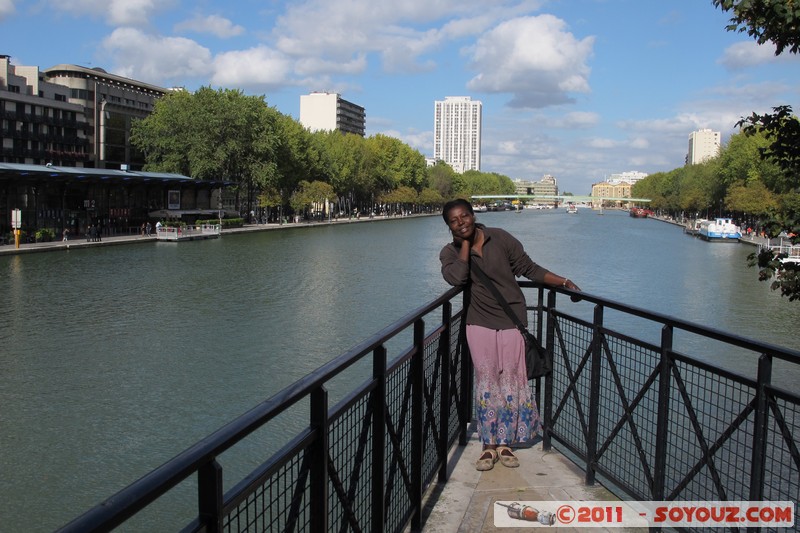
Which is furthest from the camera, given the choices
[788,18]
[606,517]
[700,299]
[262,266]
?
[262,266]

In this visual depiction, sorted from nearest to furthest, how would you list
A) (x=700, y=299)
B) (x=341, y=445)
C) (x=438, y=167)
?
(x=341, y=445) < (x=700, y=299) < (x=438, y=167)

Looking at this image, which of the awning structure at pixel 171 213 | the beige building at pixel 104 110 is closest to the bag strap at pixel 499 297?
the awning structure at pixel 171 213

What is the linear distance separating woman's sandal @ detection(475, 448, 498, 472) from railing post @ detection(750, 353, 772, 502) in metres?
2.14

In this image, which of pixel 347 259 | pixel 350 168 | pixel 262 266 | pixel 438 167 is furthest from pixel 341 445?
pixel 438 167

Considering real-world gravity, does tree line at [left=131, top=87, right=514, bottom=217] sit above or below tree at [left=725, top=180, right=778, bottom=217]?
above

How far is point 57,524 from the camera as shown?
781cm

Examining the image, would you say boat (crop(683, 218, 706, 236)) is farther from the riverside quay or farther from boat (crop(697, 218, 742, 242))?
the riverside quay

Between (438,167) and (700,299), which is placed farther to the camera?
(438,167)

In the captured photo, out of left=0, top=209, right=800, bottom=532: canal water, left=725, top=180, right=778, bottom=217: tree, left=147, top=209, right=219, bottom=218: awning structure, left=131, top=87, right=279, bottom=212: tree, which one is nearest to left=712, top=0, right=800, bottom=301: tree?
left=0, top=209, right=800, bottom=532: canal water

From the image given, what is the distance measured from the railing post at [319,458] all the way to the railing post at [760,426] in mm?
1892

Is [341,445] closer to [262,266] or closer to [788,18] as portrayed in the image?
[788,18]

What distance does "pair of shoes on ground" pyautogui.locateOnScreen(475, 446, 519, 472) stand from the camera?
217 inches

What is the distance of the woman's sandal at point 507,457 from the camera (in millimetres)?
5523

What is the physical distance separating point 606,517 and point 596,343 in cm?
113
